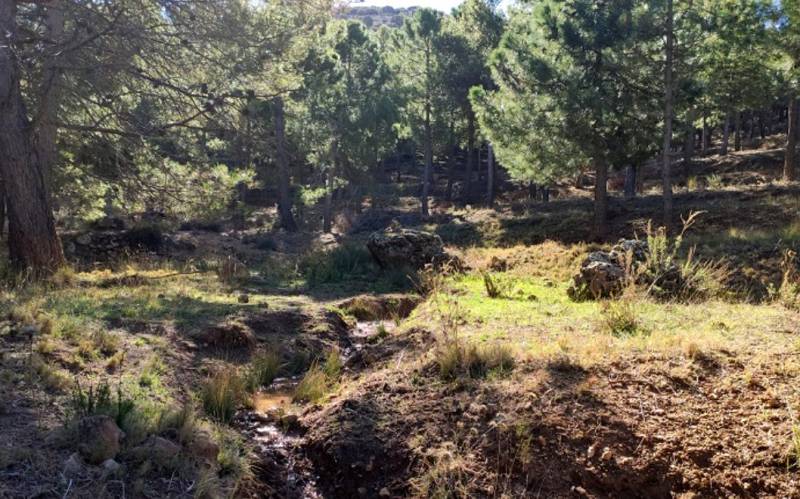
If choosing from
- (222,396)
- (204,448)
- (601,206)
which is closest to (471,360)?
(222,396)

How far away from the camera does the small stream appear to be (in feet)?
13.7

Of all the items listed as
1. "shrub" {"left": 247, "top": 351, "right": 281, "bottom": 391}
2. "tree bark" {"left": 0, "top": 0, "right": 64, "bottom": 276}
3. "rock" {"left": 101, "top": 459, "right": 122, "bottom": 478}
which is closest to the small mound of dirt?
"shrub" {"left": 247, "top": 351, "right": 281, "bottom": 391}

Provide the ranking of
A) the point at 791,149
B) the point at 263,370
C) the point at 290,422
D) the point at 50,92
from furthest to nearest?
1. the point at 791,149
2. the point at 50,92
3. the point at 263,370
4. the point at 290,422

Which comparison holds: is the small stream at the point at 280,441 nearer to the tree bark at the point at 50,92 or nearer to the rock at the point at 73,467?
the rock at the point at 73,467

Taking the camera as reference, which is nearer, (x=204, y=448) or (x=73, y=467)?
(x=73, y=467)

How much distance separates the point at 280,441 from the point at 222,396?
66 centimetres

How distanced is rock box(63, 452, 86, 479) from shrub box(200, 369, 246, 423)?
4.77ft

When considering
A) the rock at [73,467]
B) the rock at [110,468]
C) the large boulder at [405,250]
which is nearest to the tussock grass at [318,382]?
the rock at [110,468]

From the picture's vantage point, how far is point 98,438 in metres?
3.43

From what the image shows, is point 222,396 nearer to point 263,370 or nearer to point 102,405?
point 263,370

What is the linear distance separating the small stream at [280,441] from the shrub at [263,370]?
0.08 meters

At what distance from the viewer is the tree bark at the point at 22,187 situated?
845 cm

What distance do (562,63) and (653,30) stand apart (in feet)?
6.92

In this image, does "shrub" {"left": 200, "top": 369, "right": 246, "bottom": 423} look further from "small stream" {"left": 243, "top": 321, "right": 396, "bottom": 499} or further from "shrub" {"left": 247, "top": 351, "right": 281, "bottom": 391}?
"shrub" {"left": 247, "top": 351, "right": 281, "bottom": 391}
